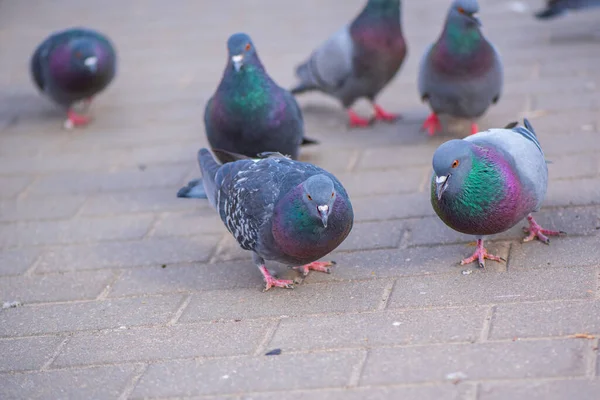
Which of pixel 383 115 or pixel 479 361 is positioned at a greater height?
pixel 479 361

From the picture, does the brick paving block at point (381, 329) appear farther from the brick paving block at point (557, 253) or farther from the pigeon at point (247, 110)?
the pigeon at point (247, 110)

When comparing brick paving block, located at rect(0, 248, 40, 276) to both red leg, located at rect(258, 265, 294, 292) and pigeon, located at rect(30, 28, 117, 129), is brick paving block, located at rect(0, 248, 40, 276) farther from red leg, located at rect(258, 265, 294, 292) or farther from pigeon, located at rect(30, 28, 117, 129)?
pigeon, located at rect(30, 28, 117, 129)

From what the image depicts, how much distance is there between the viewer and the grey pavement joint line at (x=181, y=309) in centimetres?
420

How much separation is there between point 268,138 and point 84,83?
276 cm

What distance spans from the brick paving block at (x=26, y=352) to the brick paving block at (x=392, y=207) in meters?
1.93

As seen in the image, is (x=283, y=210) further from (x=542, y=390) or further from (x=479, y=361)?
(x=542, y=390)

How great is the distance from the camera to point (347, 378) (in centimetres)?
347

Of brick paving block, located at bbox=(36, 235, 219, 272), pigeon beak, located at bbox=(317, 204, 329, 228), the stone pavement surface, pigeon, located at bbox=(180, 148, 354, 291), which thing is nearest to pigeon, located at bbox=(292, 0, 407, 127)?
the stone pavement surface

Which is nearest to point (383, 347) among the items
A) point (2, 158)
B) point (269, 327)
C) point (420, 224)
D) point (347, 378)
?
point (347, 378)

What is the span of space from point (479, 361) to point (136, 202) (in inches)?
120

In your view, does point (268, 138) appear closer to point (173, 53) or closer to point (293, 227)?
point (293, 227)

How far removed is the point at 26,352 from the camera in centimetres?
406

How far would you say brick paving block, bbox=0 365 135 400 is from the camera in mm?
3629

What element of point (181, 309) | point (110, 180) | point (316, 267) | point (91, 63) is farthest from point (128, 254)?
point (91, 63)
